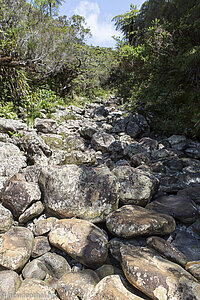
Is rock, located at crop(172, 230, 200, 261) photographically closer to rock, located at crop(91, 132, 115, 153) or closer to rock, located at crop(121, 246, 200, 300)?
rock, located at crop(121, 246, 200, 300)

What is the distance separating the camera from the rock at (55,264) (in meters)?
2.25

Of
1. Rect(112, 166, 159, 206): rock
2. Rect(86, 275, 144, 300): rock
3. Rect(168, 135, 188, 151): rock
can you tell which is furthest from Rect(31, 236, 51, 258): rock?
Rect(168, 135, 188, 151): rock

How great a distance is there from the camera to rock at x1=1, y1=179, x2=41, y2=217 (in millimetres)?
2783

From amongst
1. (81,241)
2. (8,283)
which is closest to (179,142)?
(81,241)

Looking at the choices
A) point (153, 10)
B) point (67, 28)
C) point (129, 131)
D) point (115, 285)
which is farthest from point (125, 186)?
Answer: point (153, 10)

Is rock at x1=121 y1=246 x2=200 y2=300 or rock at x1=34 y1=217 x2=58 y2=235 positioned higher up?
rock at x1=121 y1=246 x2=200 y2=300

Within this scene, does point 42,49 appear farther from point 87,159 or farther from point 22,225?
point 22,225

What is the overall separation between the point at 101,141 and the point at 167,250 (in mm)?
3821

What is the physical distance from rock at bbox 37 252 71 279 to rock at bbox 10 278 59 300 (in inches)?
7.3

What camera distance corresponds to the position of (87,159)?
4363 millimetres

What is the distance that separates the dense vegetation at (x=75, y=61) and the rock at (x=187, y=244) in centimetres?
356

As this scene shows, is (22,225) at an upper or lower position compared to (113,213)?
lower

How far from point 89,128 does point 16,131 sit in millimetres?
2314

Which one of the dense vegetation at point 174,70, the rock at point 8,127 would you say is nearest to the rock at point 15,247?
the rock at point 8,127
